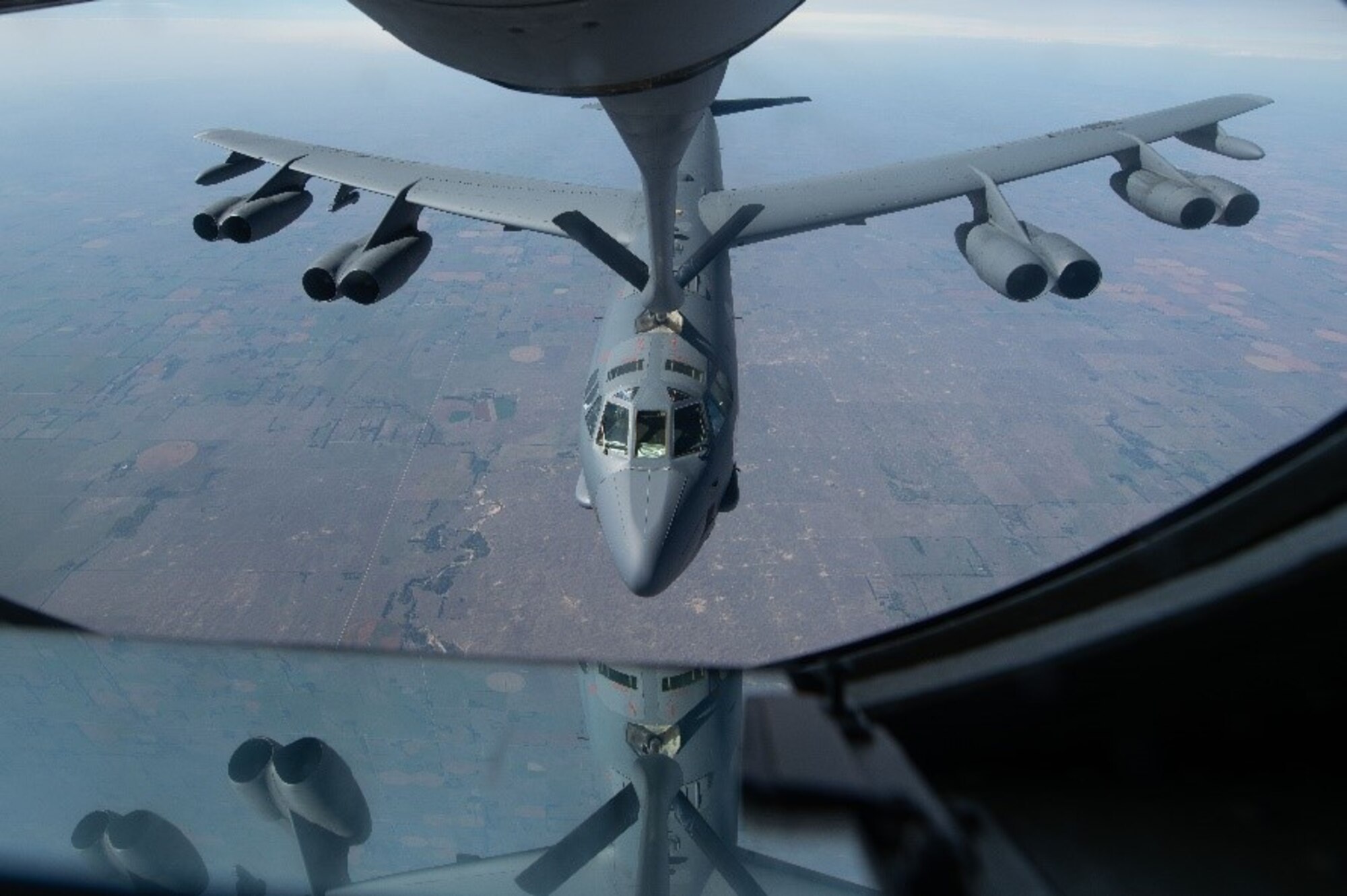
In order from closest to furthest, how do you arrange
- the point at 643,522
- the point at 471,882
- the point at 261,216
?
the point at 471,882 < the point at 643,522 < the point at 261,216

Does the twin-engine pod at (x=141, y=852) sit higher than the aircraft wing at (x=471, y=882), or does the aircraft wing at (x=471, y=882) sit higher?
the twin-engine pod at (x=141, y=852)

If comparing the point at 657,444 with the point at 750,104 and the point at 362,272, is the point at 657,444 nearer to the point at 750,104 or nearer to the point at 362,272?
the point at 362,272

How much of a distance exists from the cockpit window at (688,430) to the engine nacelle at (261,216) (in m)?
8.36

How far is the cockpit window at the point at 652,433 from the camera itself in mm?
9078

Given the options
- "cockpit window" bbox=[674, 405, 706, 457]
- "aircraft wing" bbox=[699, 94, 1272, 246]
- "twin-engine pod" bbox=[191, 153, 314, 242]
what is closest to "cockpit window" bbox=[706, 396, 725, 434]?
"cockpit window" bbox=[674, 405, 706, 457]

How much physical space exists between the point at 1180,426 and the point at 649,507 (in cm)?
3962

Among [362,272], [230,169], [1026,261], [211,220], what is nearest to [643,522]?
[362,272]

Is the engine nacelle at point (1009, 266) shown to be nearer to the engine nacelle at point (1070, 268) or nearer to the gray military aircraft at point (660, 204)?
the gray military aircraft at point (660, 204)

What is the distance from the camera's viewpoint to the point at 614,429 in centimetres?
924

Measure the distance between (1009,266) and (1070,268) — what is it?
82cm

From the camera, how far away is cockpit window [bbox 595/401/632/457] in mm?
9141

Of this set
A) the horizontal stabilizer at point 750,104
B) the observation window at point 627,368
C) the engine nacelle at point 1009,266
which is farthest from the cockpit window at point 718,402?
the horizontal stabilizer at point 750,104

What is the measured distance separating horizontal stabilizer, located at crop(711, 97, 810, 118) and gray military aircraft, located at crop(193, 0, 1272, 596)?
112mm

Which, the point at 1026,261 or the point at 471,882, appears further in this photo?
the point at 1026,261
